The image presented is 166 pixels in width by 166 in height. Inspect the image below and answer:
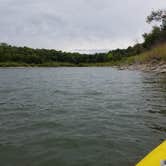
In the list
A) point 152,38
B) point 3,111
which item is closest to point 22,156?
point 3,111

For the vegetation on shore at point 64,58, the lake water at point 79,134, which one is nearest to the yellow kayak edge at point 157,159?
the lake water at point 79,134

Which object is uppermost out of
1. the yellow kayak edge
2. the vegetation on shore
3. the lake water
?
the vegetation on shore

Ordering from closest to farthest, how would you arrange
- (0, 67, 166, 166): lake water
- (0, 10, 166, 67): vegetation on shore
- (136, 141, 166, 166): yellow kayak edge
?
(136, 141, 166, 166): yellow kayak edge
(0, 67, 166, 166): lake water
(0, 10, 166, 67): vegetation on shore

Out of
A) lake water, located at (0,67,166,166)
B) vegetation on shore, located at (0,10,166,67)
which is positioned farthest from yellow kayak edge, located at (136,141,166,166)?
vegetation on shore, located at (0,10,166,67)

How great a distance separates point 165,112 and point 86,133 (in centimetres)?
305

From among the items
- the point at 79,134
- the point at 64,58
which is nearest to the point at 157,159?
the point at 79,134

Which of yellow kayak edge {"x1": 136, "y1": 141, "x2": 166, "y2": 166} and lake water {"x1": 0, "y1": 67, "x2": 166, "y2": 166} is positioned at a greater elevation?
yellow kayak edge {"x1": 136, "y1": 141, "x2": 166, "y2": 166}

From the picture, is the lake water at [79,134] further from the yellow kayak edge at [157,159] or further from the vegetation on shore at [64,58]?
the vegetation on shore at [64,58]

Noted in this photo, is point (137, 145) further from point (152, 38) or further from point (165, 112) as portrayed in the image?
point (152, 38)

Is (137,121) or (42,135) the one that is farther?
(137,121)

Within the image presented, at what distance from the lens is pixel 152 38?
51969mm

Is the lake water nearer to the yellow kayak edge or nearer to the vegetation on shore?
the yellow kayak edge

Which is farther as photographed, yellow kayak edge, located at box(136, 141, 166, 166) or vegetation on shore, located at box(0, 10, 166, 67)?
vegetation on shore, located at box(0, 10, 166, 67)

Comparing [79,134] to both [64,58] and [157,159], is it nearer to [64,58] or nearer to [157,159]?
[157,159]
